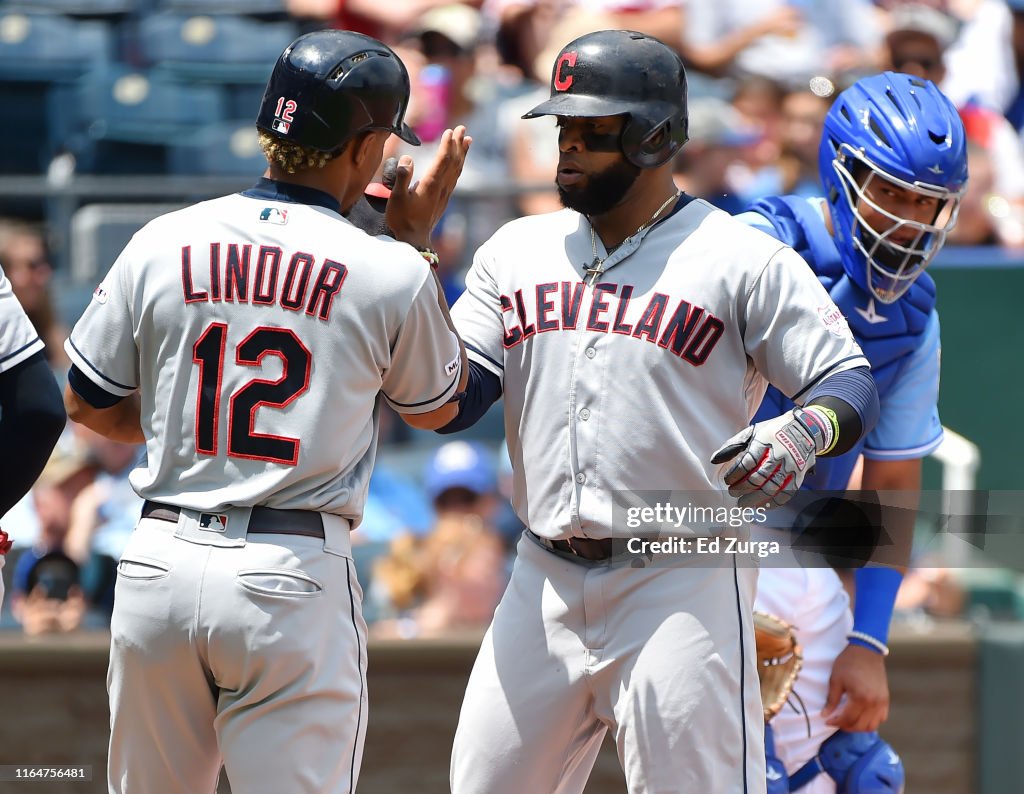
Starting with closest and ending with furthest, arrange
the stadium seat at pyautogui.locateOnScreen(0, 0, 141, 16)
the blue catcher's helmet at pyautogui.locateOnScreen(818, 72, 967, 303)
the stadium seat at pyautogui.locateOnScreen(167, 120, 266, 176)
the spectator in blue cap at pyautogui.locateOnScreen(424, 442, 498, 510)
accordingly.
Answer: the blue catcher's helmet at pyautogui.locateOnScreen(818, 72, 967, 303), the spectator in blue cap at pyautogui.locateOnScreen(424, 442, 498, 510), the stadium seat at pyautogui.locateOnScreen(167, 120, 266, 176), the stadium seat at pyautogui.locateOnScreen(0, 0, 141, 16)

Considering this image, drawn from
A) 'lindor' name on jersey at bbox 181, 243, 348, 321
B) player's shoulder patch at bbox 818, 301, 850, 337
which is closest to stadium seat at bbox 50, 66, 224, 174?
'lindor' name on jersey at bbox 181, 243, 348, 321

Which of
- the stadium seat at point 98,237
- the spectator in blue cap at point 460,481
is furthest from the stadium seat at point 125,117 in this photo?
the spectator in blue cap at point 460,481

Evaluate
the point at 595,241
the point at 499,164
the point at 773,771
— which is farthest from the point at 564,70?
the point at 499,164

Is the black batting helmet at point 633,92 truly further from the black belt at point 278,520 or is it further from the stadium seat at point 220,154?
the stadium seat at point 220,154

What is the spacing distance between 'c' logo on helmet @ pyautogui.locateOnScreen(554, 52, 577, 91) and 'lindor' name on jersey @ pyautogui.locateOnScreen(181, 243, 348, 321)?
2.42 ft

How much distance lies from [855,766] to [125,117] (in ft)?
20.7

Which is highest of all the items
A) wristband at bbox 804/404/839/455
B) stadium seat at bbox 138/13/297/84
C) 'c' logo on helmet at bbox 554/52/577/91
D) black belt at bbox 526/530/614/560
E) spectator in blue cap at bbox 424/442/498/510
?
'c' logo on helmet at bbox 554/52/577/91

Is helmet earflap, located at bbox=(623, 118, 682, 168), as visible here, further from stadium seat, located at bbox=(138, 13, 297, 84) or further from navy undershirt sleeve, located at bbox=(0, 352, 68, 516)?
stadium seat, located at bbox=(138, 13, 297, 84)

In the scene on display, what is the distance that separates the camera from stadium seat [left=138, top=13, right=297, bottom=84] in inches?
365

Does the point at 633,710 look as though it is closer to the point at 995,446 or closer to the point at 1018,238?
the point at 995,446

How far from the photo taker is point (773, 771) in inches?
155

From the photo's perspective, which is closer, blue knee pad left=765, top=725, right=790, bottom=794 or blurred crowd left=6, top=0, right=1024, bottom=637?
blue knee pad left=765, top=725, right=790, bottom=794

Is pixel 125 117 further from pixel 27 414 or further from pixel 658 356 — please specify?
pixel 658 356

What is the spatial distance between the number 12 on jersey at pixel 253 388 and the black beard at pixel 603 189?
76cm
